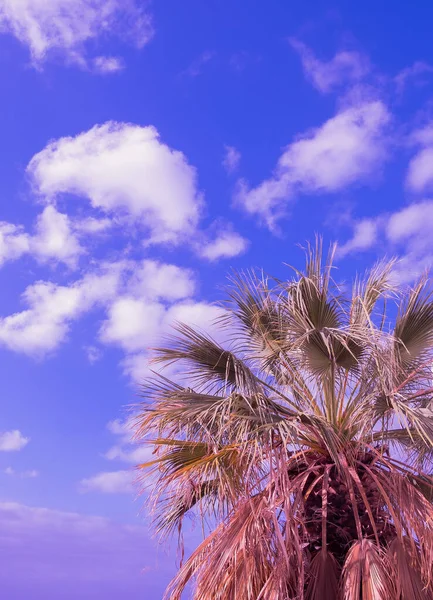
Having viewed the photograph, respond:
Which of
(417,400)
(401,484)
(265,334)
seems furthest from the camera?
(265,334)

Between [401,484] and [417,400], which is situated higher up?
[417,400]

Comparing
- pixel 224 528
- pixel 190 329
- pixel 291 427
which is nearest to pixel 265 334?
pixel 190 329

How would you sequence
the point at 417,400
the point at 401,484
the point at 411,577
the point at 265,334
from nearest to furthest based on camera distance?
the point at 411,577 < the point at 401,484 < the point at 417,400 < the point at 265,334

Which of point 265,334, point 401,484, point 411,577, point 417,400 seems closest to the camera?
point 411,577

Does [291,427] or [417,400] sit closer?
[291,427]

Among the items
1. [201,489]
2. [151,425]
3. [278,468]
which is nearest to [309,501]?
[278,468]

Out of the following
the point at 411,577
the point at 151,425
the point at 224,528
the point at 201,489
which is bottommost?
the point at 411,577

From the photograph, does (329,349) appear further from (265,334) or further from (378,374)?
(265,334)

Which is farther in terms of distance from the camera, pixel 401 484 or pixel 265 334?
pixel 265 334

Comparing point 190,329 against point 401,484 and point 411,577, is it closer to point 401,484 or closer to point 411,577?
point 401,484

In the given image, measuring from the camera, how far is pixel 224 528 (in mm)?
8359

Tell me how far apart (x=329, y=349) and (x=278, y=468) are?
161cm

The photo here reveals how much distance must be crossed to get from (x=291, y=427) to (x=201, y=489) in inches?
72.5

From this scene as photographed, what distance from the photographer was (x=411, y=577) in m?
7.62
